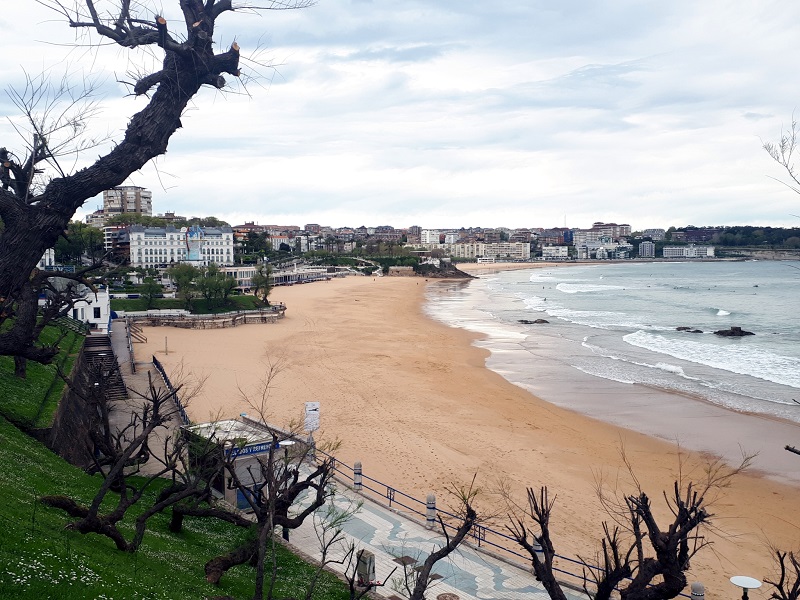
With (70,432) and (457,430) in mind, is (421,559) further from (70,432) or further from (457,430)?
(70,432)

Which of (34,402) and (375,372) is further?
(375,372)

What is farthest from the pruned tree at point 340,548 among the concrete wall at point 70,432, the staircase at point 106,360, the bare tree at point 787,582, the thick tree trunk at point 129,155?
the staircase at point 106,360

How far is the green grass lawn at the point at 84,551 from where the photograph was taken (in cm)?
620

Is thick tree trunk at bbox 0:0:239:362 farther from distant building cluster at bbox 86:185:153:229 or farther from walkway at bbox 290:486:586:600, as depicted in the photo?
distant building cluster at bbox 86:185:153:229

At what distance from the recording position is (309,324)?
51625 millimetres

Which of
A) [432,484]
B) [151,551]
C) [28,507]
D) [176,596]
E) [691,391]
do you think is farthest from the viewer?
[691,391]

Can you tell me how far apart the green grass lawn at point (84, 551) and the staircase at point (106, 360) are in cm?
957

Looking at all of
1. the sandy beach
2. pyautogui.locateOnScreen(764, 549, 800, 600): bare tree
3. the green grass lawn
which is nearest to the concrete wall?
the green grass lawn

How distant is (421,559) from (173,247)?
3162 inches

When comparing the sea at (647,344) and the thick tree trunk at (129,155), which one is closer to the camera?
the thick tree trunk at (129,155)

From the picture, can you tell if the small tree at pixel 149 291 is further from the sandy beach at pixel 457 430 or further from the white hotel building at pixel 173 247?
the white hotel building at pixel 173 247

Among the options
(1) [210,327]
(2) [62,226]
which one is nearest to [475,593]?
(2) [62,226]

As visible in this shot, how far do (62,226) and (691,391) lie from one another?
28.9 meters

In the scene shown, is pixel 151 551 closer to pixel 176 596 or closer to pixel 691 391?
pixel 176 596
